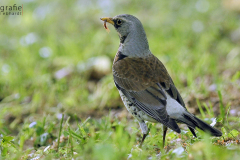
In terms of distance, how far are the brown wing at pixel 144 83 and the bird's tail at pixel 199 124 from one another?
0.15m

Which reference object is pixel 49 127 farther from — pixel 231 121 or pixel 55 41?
pixel 55 41

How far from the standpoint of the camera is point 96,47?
279 inches

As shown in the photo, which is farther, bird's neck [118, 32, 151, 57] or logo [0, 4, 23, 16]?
logo [0, 4, 23, 16]

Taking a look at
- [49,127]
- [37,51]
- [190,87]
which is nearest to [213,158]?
[49,127]

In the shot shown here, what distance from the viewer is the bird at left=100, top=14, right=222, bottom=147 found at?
3477 mm

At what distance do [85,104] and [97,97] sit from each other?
0.24 m

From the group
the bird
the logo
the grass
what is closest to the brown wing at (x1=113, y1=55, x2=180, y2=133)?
the bird

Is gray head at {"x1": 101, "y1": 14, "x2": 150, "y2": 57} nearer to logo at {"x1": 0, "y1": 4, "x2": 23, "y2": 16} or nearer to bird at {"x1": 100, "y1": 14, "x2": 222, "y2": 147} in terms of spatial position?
bird at {"x1": 100, "y1": 14, "x2": 222, "y2": 147}

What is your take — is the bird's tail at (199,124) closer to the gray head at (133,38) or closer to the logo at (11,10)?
the gray head at (133,38)

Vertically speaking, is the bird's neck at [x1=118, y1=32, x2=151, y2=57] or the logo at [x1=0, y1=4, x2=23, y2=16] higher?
the logo at [x1=0, y1=4, x2=23, y2=16]

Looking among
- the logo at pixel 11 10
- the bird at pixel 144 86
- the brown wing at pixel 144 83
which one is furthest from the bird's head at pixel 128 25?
the logo at pixel 11 10

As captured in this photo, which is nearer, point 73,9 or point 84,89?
point 84,89

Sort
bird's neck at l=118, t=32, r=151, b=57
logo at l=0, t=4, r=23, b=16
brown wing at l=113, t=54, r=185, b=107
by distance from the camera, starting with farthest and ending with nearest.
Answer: logo at l=0, t=4, r=23, b=16 → bird's neck at l=118, t=32, r=151, b=57 → brown wing at l=113, t=54, r=185, b=107

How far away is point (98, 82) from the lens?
6.27 metres
